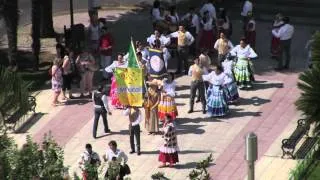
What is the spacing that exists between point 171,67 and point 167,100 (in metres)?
5.21

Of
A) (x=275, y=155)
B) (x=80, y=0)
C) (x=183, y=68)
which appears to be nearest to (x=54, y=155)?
(x=275, y=155)

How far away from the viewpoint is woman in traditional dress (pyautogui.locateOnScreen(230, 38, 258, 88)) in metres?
23.6

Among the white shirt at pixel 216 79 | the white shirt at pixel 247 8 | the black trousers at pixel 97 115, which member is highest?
the white shirt at pixel 247 8

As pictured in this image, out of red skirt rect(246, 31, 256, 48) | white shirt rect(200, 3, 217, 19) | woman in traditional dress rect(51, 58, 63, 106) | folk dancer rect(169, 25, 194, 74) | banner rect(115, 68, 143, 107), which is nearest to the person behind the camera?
banner rect(115, 68, 143, 107)

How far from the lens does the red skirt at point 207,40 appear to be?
87.8 feet

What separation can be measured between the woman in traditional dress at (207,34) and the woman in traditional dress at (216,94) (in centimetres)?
472

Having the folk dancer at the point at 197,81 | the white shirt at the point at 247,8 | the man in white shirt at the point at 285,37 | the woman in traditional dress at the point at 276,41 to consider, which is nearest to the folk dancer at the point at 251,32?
the woman in traditional dress at the point at 276,41

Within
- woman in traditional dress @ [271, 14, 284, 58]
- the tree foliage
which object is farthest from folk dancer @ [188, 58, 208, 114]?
the tree foliage

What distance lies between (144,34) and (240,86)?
20.3ft

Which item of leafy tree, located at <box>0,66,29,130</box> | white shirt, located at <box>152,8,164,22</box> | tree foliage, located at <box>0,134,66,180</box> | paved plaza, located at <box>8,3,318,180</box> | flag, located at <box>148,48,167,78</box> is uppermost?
leafy tree, located at <box>0,66,29,130</box>

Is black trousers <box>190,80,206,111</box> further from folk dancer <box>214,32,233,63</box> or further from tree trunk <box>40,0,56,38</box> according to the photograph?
tree trunk <box>40,0,56,38</box>

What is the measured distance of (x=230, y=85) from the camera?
22797 mm

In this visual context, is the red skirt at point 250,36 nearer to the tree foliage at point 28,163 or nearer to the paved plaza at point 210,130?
the paved plaza at point 210,130

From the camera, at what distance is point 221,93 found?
21969mm
